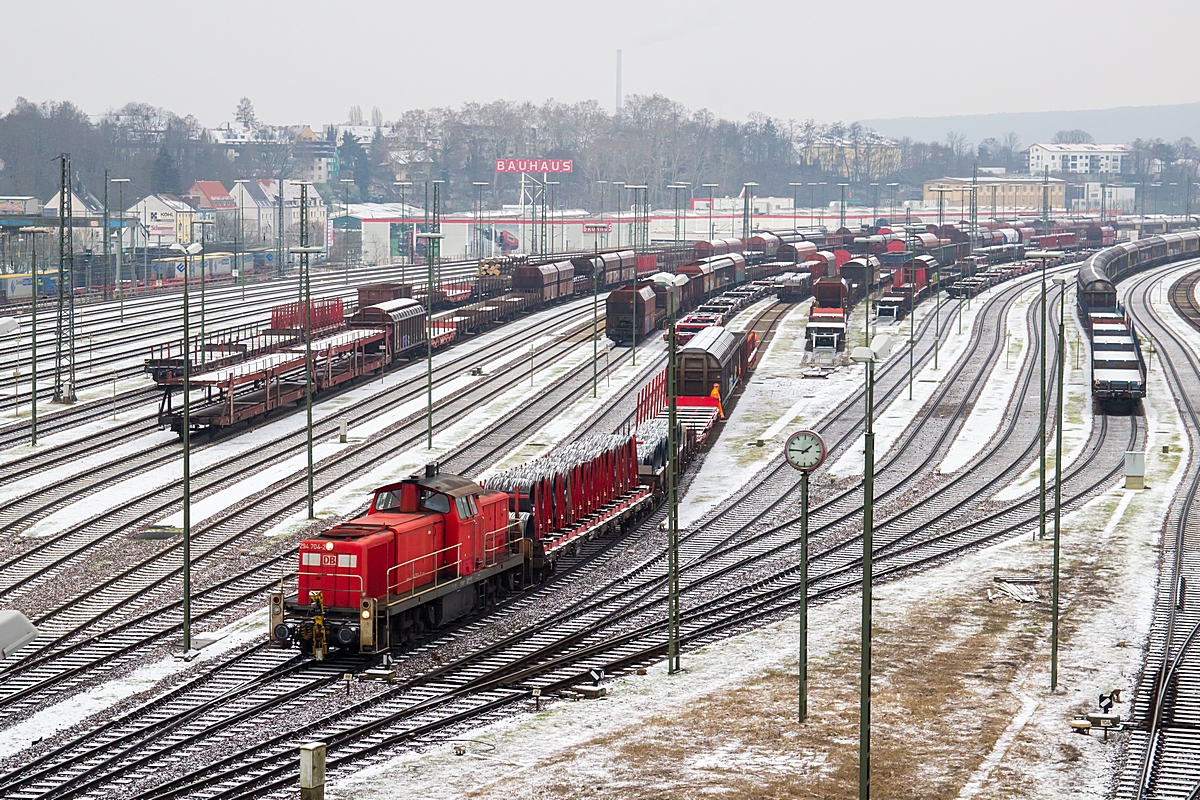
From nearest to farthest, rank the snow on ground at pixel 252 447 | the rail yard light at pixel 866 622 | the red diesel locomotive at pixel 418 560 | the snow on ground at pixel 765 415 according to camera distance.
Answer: the rail yard light at pixel 866 622, the red diesel locomotive at pixel 418 560, the snow on ground at pixel 252 447, the snow on ground at pixel 765 415

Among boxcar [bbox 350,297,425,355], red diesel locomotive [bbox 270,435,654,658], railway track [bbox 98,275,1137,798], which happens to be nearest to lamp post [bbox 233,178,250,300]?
boxcar [bbox 350,297,425,355]

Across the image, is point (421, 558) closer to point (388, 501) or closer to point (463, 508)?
point (388, 501)

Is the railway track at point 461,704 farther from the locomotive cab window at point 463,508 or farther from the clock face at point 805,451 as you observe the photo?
the clock face at point 805,451

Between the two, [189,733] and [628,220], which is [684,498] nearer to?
[189,733]

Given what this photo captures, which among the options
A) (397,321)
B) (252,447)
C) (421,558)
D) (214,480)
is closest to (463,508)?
(421,558)

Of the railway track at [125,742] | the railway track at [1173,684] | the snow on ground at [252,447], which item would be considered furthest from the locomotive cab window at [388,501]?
the snow on ground at [252,447]

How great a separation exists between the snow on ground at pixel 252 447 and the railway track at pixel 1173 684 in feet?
93.3

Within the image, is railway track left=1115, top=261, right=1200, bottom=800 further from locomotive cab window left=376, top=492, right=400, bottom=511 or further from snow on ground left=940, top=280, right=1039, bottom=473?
locomotive cab window left=376, top=492, right=400, bottom=511

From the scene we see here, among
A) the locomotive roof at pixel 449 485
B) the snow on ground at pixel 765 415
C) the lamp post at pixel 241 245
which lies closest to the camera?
the locomotive roof at pixel 449 485

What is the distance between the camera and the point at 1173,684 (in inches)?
1204

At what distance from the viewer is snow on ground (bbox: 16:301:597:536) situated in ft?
156

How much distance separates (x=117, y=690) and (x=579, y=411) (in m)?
40.8

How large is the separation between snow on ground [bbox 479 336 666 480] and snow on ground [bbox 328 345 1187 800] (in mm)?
18321

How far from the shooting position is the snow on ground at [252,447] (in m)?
47.5
